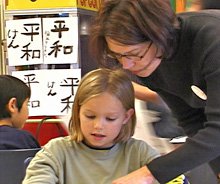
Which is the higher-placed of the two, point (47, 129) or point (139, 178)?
point (139, 178)

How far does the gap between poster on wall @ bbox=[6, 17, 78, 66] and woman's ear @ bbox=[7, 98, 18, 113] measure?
38 centimetres

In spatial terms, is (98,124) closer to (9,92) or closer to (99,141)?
(99,141)

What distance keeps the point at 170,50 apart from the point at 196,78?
92 mm

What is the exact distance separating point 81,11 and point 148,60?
55.8 inches

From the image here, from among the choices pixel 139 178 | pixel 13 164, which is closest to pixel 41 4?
pixel 13 164

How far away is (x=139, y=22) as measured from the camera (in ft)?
3.34

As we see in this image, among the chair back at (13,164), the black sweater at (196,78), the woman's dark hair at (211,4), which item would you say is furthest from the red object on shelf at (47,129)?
the black sweater at (196,78)

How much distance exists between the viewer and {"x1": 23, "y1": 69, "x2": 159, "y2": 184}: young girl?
1.25 m

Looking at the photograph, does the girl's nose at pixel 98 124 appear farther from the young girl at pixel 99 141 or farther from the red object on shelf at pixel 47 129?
the red object on shelf at pixel 47 129

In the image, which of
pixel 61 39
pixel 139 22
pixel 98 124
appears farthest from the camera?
pixel 61 39

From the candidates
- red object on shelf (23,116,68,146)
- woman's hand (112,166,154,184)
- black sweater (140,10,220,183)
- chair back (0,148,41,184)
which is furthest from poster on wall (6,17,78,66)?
woman's hand (112,166,154,184)

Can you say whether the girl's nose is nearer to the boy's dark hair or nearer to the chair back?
the chair back

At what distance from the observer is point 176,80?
1193 mm

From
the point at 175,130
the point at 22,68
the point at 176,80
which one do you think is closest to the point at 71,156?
the point at 176,80
